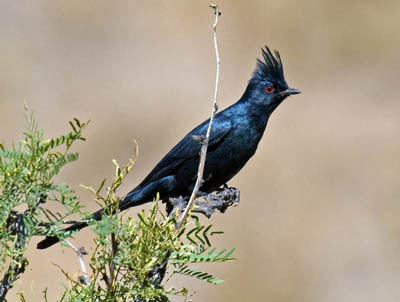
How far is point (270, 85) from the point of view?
18.2 ft

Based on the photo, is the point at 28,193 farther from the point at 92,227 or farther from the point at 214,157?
the point at 214,157

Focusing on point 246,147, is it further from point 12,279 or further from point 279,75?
point 12,279

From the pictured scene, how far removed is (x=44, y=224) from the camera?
191 centimetres

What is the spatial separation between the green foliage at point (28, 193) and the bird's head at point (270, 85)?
3610 mm

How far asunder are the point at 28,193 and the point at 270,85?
380 cm

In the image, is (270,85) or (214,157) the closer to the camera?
(214,157)

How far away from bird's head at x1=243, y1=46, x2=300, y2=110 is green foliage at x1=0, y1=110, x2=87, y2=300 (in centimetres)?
361

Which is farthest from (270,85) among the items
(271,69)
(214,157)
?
(214,157)

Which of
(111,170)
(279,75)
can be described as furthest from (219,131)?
(111,170)

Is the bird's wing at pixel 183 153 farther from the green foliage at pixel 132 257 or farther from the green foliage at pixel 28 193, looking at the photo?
the green foliage at pixel 28 193

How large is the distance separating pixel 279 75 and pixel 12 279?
3.97 meters

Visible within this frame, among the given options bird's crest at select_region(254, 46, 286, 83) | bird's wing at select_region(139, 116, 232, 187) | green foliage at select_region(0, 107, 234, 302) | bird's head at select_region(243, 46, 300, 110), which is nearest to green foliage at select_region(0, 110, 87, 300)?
green foliage at select_region(0, 107, 234, 302)

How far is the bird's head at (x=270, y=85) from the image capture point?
549 cm

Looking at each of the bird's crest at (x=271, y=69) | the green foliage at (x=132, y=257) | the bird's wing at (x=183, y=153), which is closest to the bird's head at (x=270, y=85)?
the bird's crest at (x=271, y=69)
